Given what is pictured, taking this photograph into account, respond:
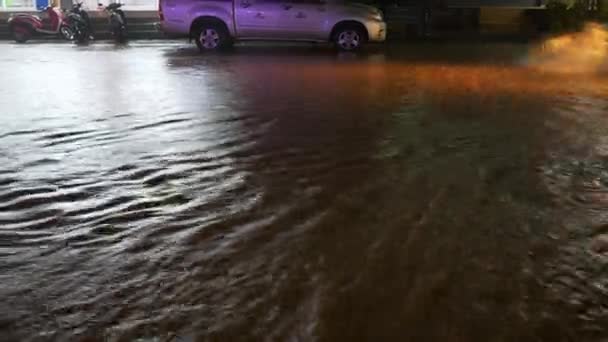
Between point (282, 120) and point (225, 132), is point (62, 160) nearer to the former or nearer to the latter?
point (225, 132)

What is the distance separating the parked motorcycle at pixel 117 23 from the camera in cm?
2148

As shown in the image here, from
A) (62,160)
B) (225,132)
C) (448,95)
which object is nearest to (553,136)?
(448,95)

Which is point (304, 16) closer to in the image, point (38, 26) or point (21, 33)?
point (38, 26)

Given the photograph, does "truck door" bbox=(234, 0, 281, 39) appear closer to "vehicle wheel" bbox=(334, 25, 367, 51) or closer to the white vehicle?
the white vehicle

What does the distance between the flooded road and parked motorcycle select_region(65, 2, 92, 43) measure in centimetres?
1254

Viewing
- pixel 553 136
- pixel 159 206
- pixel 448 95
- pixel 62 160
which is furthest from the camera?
pixel 448 95

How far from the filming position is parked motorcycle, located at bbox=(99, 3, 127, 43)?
2148cm

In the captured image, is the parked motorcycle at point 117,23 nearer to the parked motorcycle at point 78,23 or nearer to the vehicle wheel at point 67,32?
the parked motorcycle at point 78,23

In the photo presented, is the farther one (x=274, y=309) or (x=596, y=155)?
(x=596, y=155)

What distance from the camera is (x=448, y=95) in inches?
401

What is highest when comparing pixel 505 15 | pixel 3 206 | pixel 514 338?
pixel 505 15

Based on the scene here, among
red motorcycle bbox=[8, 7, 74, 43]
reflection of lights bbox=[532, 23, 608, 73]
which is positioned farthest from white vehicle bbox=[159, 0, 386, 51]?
red motorcycle bbox=[8, 7, 74, 43]

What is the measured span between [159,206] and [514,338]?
115 inches

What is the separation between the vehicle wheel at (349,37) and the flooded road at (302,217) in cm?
741
